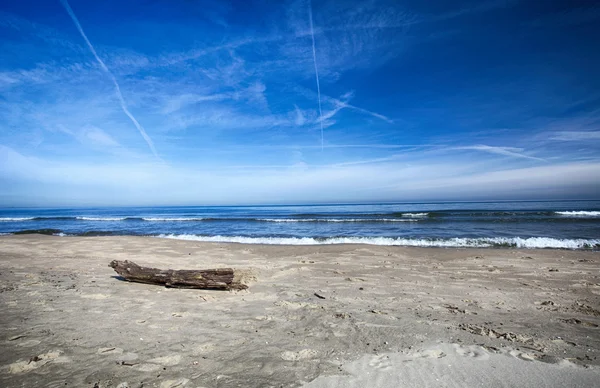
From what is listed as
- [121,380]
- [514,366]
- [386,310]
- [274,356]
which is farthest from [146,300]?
[514,366]

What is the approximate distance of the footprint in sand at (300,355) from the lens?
3.30m

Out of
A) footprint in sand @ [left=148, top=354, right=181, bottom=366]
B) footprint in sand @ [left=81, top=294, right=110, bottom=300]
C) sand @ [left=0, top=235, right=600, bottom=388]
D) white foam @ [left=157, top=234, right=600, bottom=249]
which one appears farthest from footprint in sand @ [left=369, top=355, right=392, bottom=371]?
white foam @ [left=157, top=234, right=600, bottom=249]

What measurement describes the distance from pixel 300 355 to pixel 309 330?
0.70 meters

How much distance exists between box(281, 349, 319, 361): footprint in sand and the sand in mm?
20

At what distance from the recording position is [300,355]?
3.36 meters

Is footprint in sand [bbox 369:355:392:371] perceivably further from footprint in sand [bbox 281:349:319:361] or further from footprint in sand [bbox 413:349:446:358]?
footprint in sand [bbox 281:349:319:361]

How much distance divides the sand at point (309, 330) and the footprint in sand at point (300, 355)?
0.02m

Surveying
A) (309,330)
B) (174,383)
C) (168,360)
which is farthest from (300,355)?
(168,360)

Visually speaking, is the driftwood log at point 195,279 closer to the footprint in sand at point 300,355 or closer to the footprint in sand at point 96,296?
the footprint in sand at point 96,296

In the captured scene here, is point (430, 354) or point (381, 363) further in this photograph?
point (430, 354)

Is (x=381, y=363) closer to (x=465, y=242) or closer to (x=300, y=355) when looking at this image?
(x=300, y=355)

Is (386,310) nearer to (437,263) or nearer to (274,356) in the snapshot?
(274,356)

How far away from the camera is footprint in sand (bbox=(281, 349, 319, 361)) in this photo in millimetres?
3296

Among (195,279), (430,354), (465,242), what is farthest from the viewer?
(465,242)
